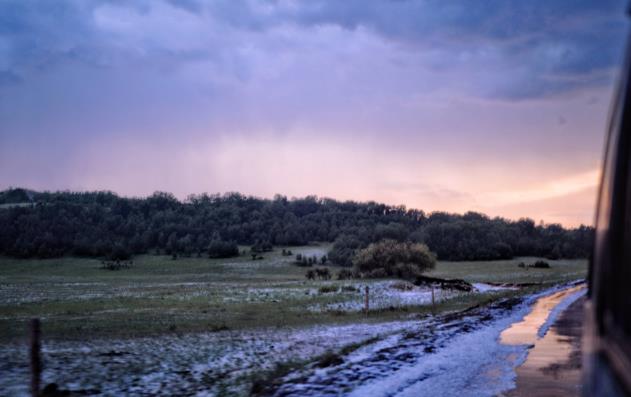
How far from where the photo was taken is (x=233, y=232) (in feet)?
534

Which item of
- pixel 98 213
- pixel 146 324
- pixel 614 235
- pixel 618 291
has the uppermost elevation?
pixel 98 213

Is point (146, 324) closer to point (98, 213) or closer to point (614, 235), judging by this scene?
point (614, 235)

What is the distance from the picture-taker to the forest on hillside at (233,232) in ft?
423

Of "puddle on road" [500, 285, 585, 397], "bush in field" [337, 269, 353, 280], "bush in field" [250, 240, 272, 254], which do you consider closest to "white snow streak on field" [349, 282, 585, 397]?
"puddle on road" [500, 285, 585, 397]

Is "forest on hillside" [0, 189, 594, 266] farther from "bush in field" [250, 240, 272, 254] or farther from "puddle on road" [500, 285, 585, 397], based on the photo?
"puddle on road" [500, 285, 585, 397]

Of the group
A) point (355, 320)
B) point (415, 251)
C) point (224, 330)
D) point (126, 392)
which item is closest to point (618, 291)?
point (126, 392)

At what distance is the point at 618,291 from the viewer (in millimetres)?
2484

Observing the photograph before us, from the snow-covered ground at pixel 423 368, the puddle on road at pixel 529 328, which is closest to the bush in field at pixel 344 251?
the puddle on road at pixel 529 328

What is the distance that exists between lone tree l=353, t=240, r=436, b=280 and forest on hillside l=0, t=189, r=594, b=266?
4445 centimetres

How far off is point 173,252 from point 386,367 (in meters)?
128

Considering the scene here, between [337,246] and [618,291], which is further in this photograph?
[337,246]

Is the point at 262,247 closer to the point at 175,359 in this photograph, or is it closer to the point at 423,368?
the point at 175,359

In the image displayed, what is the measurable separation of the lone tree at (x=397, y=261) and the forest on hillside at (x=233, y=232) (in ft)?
146

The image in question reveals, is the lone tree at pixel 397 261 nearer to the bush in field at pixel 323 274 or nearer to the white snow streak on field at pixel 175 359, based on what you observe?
the bush in field at pixel 323 274
